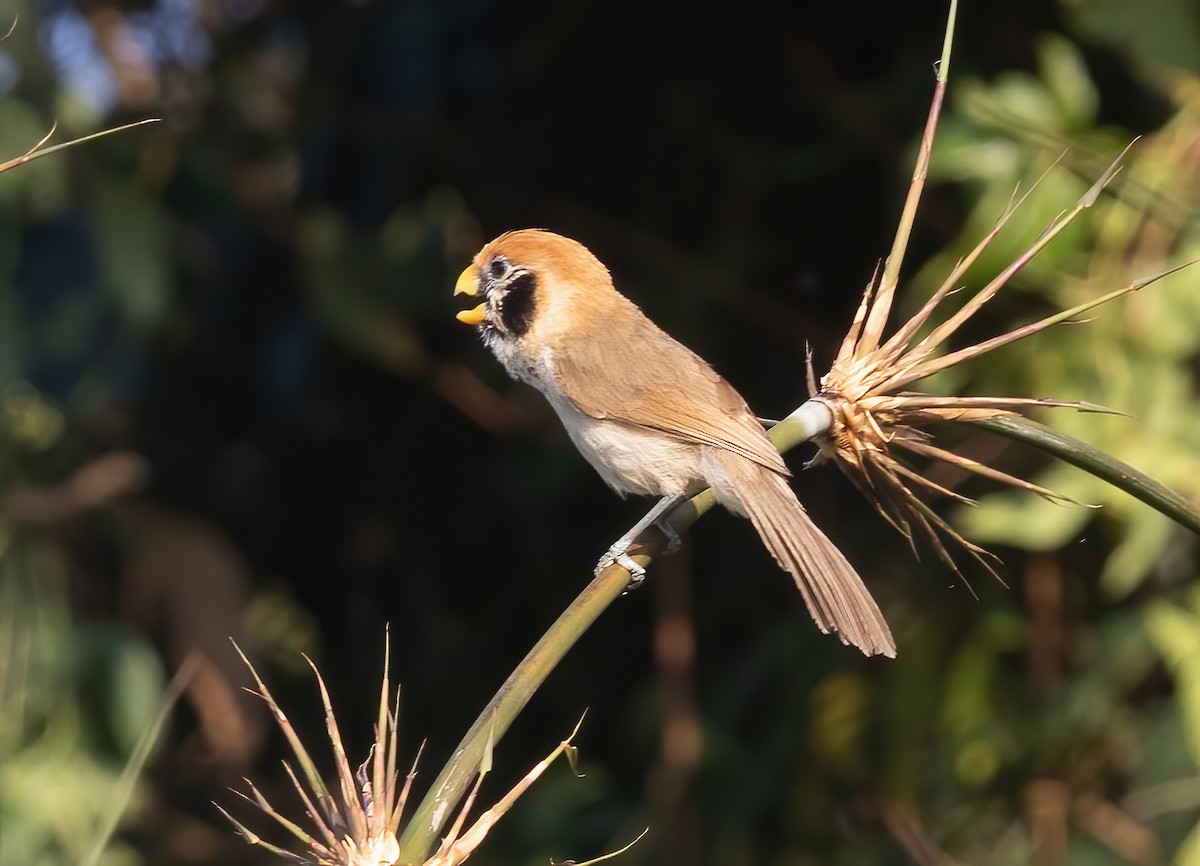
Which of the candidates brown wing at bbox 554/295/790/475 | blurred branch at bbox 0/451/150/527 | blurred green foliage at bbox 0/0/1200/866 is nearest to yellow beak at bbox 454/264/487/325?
brown wing at bbox 554/295/790/475

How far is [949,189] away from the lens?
441 centimetres

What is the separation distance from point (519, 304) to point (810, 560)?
1001 mm

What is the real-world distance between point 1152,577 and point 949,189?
1282 mm

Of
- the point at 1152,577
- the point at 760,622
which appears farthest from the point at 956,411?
the point at 760,622

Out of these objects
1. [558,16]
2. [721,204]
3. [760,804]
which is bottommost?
[760,804]

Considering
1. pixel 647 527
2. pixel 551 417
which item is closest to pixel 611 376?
pixel 647 527

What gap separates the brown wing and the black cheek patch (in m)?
0.09

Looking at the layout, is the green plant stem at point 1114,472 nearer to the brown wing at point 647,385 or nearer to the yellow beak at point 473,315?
the brown wing at point 647,385

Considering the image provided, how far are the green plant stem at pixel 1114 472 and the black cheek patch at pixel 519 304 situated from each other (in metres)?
1.55

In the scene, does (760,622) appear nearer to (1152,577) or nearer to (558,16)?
(1152,577)

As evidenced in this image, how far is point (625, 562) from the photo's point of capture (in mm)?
1638

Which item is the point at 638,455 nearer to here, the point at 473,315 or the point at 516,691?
the point at 473,315

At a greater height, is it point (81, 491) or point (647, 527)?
point (647, 527)

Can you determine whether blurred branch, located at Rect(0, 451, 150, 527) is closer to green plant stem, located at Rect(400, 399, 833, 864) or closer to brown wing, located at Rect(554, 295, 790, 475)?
brown wing, located at Rect(554, 295, 790, 475)
